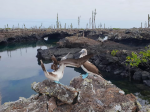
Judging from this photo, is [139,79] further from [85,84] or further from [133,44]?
[133,44]

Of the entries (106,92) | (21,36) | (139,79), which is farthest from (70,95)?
(21,36)

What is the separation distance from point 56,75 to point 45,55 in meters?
21.6

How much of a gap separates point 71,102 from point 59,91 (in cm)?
55

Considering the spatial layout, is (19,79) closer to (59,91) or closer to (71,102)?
(59,91)

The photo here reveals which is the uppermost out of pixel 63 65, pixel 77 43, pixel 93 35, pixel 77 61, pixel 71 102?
pixel 93 35

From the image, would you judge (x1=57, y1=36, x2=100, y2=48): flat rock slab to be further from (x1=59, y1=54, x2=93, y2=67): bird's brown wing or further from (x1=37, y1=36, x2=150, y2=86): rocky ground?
(x1=59, y1=54, x2=93, y2=67): bird's brown wing

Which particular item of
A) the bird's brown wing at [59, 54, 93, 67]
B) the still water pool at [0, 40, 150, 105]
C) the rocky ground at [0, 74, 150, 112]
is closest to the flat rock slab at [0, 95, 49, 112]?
the rocky ground at [0, 74, 150, 112]

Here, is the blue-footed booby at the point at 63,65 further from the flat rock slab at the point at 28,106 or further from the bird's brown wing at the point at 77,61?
the flat rock slab at the point at 28,106

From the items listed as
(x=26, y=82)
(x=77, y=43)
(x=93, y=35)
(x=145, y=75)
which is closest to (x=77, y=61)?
(x=145, y=75)

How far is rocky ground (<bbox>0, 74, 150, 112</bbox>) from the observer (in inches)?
183

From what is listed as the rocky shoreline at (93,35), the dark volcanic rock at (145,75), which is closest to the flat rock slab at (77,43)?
the rocky shoreline at (93,35)

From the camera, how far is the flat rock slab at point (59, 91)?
4.78 meters

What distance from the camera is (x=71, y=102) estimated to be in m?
4.80

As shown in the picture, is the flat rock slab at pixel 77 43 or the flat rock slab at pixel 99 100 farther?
→ the flat rock slab at pixel 77 43
